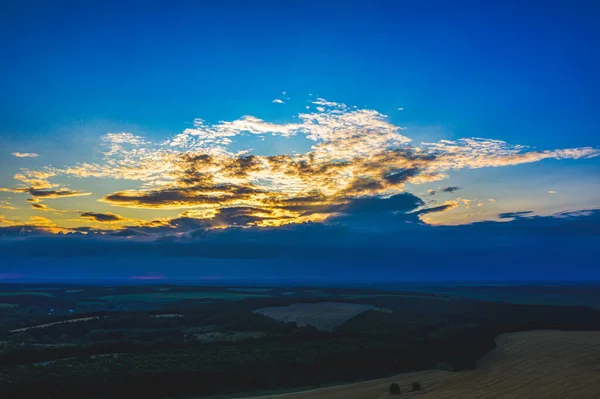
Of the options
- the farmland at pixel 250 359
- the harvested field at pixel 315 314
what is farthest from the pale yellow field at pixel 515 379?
the harvested field at pixel 315 314

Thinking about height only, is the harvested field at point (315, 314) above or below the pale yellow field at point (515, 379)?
below

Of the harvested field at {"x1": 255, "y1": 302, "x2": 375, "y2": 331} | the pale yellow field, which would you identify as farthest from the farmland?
the harvested field at {"x1": 255, "y1": 302, "x2": 375, "y2": 331}

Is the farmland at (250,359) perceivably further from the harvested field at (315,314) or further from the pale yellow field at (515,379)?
the harvested field at (315,314)

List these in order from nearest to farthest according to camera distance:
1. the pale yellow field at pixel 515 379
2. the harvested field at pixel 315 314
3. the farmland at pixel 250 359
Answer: the pale yellow field at pixel 515 379, the farmland at pixel 250 359, the harvested field at pixel 315 314

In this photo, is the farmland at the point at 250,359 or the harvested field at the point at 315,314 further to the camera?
the harvested field at the point at 315,314

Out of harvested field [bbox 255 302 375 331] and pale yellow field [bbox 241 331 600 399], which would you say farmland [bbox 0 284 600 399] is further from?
harvested field [bbox 255 302 375 331]

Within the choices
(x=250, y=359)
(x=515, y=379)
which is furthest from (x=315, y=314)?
(x=515, y=379)
